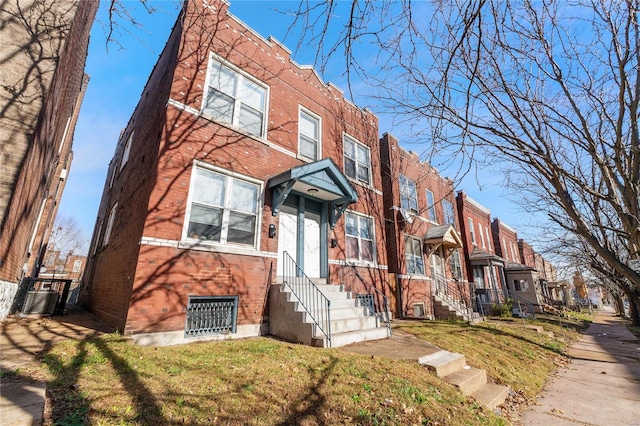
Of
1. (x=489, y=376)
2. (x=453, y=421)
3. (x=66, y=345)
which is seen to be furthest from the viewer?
(x=489, y=376)

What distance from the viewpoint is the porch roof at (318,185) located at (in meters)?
8.20

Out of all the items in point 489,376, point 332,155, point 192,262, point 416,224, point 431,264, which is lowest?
point 489,376

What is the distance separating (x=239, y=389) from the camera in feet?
12.0

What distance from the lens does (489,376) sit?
5.68 m

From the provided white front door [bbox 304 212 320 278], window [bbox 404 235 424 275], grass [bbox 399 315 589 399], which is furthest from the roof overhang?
white front door [bbox 304 212 320 278]

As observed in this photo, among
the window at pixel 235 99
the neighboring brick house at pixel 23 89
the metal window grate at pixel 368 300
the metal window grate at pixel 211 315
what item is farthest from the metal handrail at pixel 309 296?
the neighboring brick house at pixel 23 89

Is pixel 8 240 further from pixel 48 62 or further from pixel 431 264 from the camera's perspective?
pixel 431 264

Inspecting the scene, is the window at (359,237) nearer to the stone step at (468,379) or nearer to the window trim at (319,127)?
the window trim at (319,127)

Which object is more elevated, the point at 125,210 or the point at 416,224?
the point at 416,224

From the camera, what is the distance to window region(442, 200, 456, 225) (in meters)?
19.5

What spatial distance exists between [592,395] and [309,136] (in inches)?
393

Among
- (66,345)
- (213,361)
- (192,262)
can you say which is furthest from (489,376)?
(66,345)

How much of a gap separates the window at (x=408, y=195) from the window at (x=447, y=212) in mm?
3723

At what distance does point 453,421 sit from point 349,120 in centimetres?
1147
